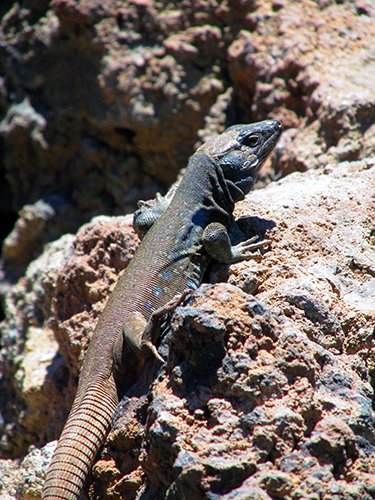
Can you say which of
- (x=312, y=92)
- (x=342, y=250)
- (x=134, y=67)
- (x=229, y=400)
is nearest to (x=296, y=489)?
(x=229, y=400)

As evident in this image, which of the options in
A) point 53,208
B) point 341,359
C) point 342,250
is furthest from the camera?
point 53,208

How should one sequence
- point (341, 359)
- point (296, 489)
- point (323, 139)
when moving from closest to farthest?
point (296, 489) → point (341, 359) → point (323, 139)

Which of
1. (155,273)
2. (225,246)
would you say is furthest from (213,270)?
(155,273)

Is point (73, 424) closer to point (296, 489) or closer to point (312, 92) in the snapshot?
point (296, 489)

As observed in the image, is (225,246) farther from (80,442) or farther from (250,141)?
(80,442)

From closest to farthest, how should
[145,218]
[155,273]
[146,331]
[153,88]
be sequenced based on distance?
[146,331] → [155,273] → [145,218] → [153,88]

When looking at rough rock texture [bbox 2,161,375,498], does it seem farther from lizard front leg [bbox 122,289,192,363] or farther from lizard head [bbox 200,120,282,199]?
lizard head [bbox 200,120,282,199]

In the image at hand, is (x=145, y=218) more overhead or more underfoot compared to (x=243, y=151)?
more underfoot

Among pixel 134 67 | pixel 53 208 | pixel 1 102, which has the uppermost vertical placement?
pixel 134 67
